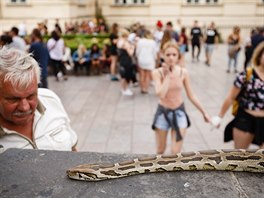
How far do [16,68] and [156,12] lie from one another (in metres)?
28.3

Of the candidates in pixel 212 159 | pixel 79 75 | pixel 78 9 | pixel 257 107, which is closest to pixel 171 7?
pixel 78 9

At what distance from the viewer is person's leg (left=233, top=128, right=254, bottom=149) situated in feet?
15.3

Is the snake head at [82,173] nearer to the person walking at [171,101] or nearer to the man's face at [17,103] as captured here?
the man's face at [17,103]

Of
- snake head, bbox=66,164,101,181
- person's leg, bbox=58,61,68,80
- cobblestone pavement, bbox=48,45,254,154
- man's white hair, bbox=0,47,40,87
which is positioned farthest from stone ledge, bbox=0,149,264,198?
person's leg, bbox=58,61,68,80

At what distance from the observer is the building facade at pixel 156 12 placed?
27.0 metres

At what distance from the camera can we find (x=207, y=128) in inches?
321

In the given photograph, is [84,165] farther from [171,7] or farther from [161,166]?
[171,7]

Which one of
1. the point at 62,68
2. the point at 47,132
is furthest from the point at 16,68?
the point at 62,68

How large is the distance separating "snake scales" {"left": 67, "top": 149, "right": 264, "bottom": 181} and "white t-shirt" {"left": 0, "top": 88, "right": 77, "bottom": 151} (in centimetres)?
91

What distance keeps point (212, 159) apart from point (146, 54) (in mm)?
9244

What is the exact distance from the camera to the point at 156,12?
29531 mm

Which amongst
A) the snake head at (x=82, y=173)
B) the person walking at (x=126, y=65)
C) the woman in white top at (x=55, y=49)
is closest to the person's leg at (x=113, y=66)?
the woman in white top at (x=55, y=49)

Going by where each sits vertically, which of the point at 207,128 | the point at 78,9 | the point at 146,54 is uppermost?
the point at 78,9

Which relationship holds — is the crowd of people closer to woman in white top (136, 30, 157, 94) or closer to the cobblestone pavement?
the cobblestone pavement
